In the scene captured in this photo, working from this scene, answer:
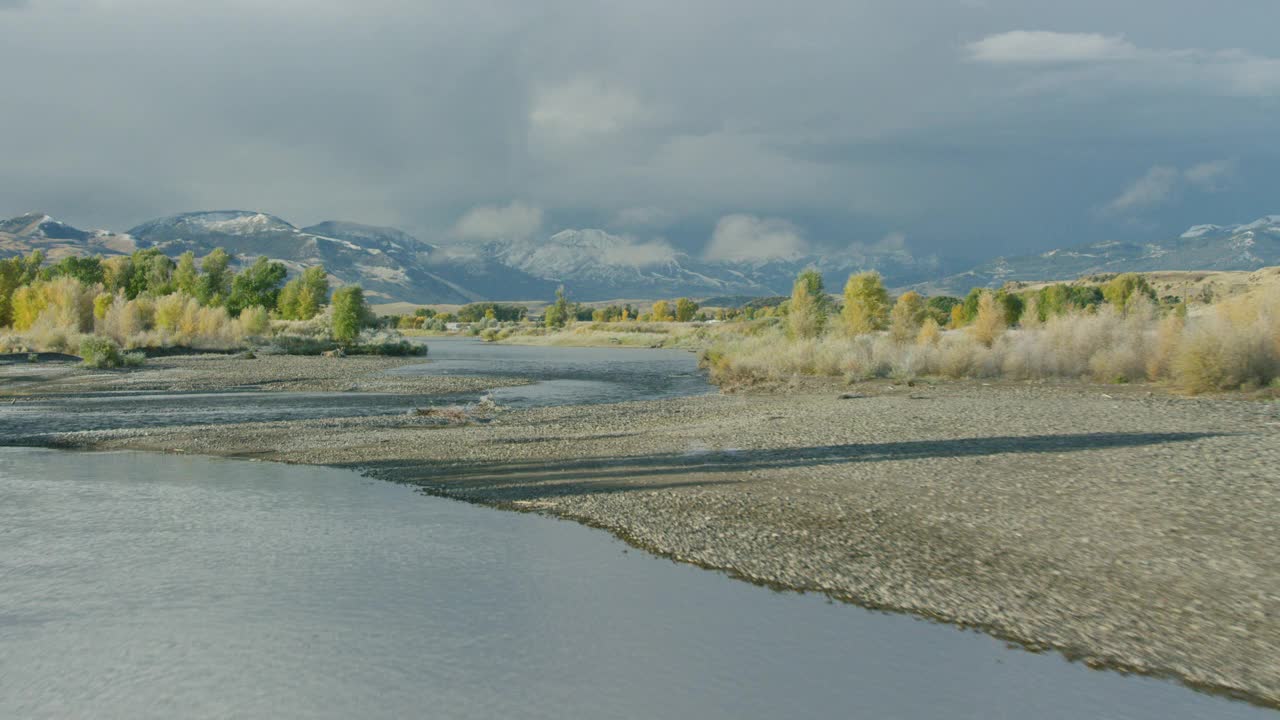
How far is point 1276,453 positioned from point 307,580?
18.2 meters

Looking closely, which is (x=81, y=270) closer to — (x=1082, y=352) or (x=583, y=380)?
(x=583, y=380)

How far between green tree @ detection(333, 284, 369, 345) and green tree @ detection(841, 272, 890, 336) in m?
54.4

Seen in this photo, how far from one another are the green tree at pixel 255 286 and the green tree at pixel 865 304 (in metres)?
80.4

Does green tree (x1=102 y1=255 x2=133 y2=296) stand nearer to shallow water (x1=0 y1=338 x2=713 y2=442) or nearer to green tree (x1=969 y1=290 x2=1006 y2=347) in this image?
shallow water (x1=0 y1=338 x2=713 y2=442)

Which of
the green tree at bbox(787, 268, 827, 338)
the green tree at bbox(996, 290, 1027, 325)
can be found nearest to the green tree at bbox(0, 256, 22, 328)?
the green tree at bbox(787, 268, 827, 338)

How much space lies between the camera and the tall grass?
3136cm

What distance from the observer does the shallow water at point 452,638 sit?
8727mm

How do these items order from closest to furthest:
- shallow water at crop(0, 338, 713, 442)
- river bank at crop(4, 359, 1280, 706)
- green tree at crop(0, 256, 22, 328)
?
river bank at crop(4, 359, 1280, 706) < shallow water at crop(0, 338, 713, 442) < green tree at crop(0, 256, 22, 328)

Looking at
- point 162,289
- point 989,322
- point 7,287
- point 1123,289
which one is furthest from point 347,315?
point 1123,289

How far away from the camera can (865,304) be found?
234ft

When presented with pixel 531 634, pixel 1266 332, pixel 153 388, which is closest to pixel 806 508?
pixel 531 634

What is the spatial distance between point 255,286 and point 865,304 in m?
86.6

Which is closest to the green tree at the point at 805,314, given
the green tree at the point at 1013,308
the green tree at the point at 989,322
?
the green tree at the point at 989,322

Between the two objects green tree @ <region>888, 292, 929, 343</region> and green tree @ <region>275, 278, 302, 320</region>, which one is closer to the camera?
green tree @ <region>888, 292, 929, 343</region>
